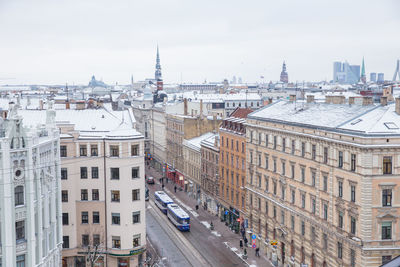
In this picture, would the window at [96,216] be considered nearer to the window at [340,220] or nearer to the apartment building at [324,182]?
the apartment building at [324,182]

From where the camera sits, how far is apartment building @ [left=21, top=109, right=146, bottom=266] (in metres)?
59.8

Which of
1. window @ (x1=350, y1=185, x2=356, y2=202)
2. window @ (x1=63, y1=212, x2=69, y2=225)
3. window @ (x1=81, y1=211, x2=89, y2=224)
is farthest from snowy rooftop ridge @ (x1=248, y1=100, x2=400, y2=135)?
window @ (x1=63, y1=212, x2=69, y2=225)

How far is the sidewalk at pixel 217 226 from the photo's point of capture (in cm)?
6912

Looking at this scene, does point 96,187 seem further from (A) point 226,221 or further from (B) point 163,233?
(A) point 226,221

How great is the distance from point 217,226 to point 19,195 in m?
47.6

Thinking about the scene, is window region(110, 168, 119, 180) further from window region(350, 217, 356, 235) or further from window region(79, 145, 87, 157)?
window region(350, 217, 356, 235)

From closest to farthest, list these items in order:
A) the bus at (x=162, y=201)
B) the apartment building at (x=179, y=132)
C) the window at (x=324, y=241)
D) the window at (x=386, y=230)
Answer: the window at (x=386, y=230), the window at (x=324, y=241), the bus at (x=162, y=201), the apartment building at (x=179, y=132)

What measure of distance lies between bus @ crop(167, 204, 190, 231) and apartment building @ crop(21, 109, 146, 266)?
21.0m

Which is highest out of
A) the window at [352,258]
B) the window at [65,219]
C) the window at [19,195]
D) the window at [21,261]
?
the window at [19,195]

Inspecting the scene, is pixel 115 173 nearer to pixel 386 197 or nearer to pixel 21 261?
pixel 21 261

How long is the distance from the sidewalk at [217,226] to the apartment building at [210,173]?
2.05 m

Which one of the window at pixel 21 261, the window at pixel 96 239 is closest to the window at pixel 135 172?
the window at pixel 96 239

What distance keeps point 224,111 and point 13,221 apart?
107 meters

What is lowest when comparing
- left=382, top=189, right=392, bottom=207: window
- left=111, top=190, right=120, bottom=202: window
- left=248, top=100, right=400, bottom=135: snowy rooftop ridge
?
left=111, top=190, right=120, bottom=202: window
